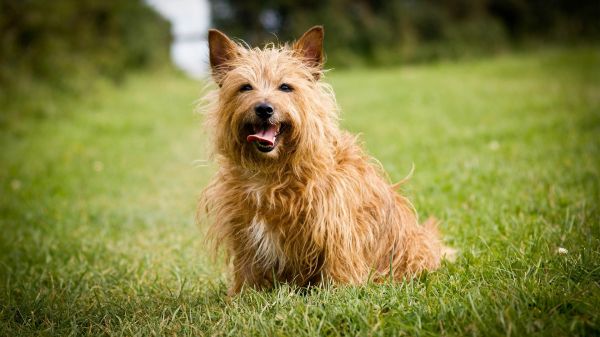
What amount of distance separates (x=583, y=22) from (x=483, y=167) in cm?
1958

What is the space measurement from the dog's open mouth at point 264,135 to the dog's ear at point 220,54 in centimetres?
51

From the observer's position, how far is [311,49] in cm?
342

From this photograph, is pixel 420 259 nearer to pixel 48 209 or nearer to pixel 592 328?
pixel 592 328

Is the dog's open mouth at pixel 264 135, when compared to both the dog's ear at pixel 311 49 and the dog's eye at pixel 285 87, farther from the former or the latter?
the dog's ear at pixel 311 49

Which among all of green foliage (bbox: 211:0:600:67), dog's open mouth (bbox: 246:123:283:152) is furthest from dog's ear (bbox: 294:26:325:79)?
green foliage (bbox: 211:0:600:67)

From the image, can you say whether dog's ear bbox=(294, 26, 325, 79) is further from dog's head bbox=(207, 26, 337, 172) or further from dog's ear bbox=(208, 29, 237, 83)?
dog's ear bbox=(208, 29, 237, 83)

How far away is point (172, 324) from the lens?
287 cm

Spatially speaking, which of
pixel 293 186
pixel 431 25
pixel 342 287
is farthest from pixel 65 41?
pixel 431 25

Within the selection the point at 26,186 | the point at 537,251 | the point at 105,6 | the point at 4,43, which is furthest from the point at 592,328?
the point at 105,6

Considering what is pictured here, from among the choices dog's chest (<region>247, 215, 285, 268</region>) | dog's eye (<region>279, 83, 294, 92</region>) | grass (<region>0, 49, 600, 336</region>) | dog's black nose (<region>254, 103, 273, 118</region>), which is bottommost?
grass (<region>0, 49, 600, 336</region>)

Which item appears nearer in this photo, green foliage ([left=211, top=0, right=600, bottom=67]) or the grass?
the grass

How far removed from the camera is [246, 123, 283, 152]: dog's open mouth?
10.3 feet

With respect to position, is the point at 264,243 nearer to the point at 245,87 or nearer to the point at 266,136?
the point at 266,136

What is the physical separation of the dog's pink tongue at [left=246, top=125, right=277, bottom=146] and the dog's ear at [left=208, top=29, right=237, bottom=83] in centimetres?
56
